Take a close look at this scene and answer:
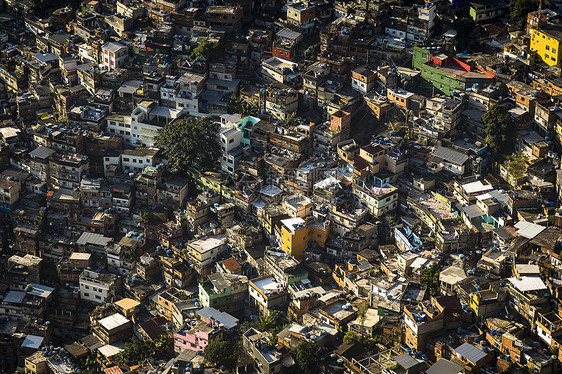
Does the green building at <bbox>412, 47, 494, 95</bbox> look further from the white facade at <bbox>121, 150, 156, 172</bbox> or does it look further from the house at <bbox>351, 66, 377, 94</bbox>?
the white facade at <bbox>121, 150, 156, 172</bbox>

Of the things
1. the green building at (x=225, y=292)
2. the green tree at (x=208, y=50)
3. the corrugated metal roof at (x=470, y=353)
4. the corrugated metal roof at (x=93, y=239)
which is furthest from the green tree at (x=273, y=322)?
the green tree at (x=208, y=50)

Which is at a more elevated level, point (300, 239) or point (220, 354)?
point (300, 239)

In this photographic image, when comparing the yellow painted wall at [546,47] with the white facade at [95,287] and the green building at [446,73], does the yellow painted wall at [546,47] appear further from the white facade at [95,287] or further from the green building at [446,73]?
the white facade at [95,287]

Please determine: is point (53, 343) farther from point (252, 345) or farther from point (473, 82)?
point (473, 82)

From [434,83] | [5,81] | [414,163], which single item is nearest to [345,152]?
[414,163]

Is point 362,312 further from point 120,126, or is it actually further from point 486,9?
point 486,9

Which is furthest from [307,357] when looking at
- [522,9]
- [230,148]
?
[522,9]
